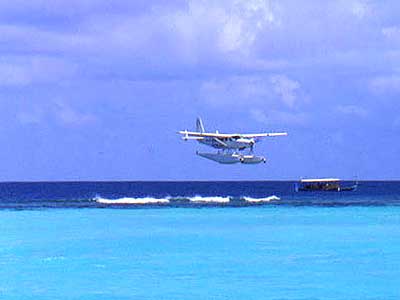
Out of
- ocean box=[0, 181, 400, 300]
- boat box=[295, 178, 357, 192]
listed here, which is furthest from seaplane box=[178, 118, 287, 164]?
boat box=[295, 178, 357, 192]

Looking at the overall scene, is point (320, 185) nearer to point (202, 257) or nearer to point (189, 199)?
point (189, 199)

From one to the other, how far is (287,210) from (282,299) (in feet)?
121

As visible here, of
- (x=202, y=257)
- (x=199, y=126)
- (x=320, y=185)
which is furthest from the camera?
(x=320, y=185)

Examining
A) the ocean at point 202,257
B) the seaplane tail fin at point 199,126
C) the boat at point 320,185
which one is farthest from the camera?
the boat at point 320,185

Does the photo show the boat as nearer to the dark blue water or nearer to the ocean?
the dark blue water

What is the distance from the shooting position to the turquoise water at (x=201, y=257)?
2447 cm

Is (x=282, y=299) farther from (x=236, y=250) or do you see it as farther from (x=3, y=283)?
(x=236, y=250)

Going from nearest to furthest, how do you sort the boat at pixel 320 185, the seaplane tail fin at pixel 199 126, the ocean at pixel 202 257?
the ocean at pixel 202 257 → the seaplane tail fin at pixel 199 126 → the boat at pixel 320 185

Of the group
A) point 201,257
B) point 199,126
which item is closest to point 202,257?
point 201,257

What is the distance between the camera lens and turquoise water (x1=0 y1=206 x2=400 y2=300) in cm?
2447

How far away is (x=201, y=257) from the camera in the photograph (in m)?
31.2

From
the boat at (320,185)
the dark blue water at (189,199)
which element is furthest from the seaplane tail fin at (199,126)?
the boat at (320,185)

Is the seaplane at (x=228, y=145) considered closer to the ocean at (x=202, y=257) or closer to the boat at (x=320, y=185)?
the ocean at (x=202, y=257)

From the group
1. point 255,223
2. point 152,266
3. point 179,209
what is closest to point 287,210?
point 179,209
